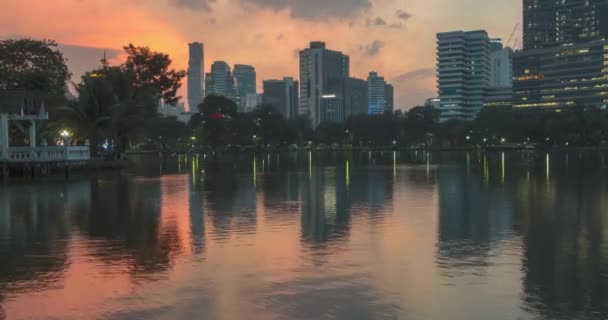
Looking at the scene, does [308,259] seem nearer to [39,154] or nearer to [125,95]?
[39,154]

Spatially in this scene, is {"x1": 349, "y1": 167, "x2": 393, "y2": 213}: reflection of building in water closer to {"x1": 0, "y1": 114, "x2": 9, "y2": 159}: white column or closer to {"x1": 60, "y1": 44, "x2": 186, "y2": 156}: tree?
{"x1": 0, "y1": 114, "x2": 9, "y2": 159}: white column

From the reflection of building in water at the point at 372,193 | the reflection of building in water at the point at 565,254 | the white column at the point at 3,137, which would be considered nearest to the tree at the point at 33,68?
the white column at the point at 3,137

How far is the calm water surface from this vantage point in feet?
29.9

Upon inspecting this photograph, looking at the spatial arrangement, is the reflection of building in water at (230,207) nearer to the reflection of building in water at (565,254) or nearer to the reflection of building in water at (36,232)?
the reflection of building in water at (36,232)

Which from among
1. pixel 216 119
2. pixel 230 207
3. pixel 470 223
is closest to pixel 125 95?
pixel 230 207

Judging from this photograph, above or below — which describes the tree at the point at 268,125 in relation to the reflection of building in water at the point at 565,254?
above

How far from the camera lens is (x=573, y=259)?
12344mm

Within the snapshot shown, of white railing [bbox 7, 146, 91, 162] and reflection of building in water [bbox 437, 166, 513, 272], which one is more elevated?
white railing [bbox 7, 146, 91, 162]

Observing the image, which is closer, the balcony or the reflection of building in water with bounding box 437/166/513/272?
the reflection of building in water with bounding box 437/166/513/272

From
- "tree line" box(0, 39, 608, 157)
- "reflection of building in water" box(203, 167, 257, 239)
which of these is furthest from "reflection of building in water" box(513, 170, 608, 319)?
"tree line" box(0, 39, 608, 157)

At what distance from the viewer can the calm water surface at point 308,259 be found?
9.11 m

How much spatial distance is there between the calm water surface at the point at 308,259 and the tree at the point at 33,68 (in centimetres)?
3275

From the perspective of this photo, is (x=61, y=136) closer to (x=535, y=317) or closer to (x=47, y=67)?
(x=47, y=67)

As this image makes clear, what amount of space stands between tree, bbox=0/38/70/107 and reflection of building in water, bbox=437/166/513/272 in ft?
126
